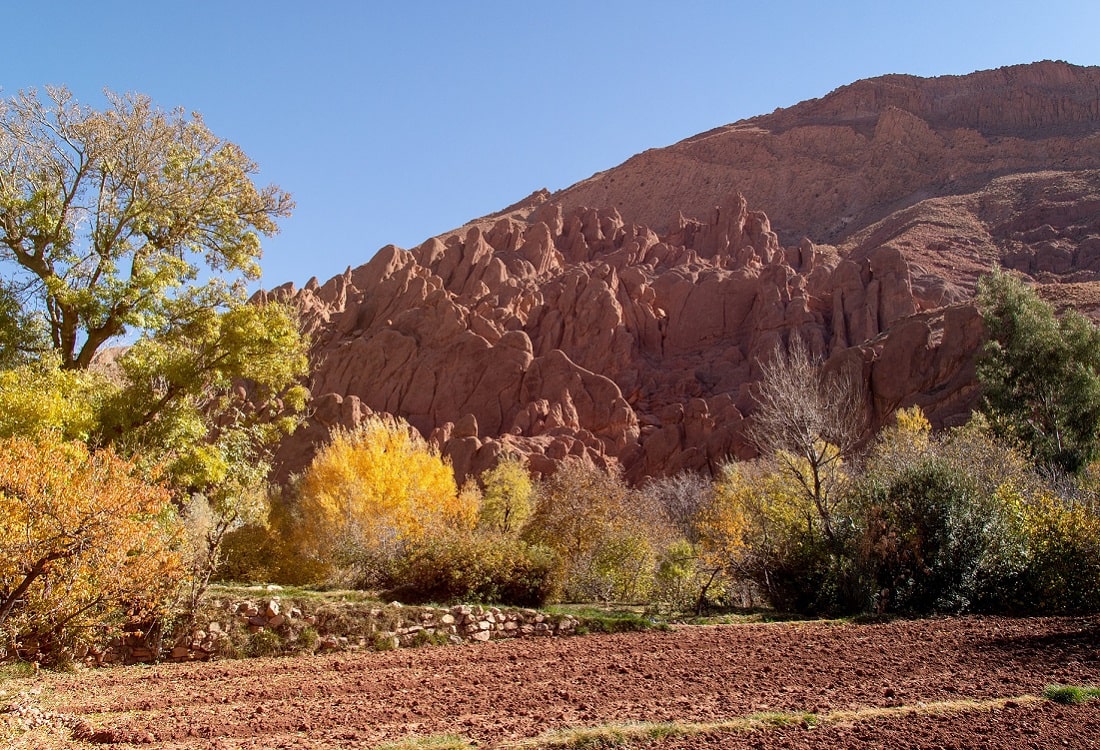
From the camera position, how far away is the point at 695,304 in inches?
3391

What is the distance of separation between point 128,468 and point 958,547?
16022 millimetres

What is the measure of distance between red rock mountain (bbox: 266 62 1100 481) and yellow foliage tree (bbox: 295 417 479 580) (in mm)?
6581

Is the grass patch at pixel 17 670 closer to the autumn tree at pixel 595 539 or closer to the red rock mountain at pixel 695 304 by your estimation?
the autumn tree at pixel 595 539

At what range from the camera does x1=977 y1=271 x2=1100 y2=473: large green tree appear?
1216 inches

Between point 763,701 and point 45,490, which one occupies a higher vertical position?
point 45,490

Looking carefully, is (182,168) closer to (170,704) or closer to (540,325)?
(170,704)

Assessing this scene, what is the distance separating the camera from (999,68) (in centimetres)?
16050

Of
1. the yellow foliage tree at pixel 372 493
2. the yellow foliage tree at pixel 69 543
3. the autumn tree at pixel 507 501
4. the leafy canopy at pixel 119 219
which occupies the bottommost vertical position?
the autumn tree at pixel 507 501

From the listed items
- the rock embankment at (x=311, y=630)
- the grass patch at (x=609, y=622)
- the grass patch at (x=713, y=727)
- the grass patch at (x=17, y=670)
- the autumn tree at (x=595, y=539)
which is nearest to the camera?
the grass patch at (x=713, y=727)

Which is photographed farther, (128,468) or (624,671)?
(128,468)

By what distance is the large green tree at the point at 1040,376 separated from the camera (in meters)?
30.9

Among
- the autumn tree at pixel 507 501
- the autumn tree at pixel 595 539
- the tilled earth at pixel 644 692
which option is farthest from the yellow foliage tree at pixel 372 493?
the tilled earth at pixel 644 692

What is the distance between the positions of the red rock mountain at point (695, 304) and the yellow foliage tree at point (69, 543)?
31772 millimetres

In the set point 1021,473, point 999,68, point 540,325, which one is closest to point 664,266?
point 540,325
